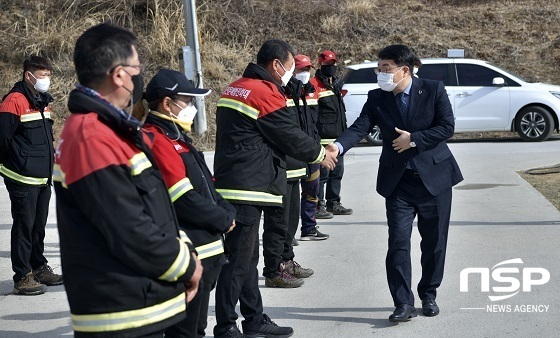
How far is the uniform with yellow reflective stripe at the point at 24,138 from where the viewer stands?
715 centimetres

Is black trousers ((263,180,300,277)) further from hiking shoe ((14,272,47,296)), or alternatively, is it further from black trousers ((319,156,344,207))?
black trousers ((319,156,344,207))

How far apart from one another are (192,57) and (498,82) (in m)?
7.31

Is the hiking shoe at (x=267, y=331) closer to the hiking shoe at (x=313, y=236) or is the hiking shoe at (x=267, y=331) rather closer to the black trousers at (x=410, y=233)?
the black trousers at (x=410, y=233)

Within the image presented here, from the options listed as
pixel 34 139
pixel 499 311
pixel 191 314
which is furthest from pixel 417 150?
pixel 34 139

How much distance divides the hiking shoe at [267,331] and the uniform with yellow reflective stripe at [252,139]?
0.85 m

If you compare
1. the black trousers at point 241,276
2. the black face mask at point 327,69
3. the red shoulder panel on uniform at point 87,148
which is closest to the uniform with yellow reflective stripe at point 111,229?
the red shoulder panel on uniform at point 87,148

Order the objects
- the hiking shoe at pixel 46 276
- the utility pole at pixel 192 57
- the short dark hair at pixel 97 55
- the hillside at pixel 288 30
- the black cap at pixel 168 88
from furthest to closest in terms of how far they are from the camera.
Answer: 1. the hillside at pixel 288 30
2. the utility pole at pixel 192 57
3. the hiking shoe at pixel 46 276
4. the black cap at pixel 168 88
5. the short dark hair at pixel 97 55

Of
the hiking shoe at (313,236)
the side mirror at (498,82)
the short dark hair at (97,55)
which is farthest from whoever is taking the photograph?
the side mirror at (498,82)

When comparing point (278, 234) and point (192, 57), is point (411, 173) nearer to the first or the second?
point (278, 234)

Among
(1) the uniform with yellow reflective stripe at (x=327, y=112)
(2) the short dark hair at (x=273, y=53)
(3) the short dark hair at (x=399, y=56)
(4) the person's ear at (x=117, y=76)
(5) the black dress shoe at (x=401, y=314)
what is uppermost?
(4) the person's ear at (x=117, y=76)

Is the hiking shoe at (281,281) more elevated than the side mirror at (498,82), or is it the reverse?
the side mirror at (498,82)

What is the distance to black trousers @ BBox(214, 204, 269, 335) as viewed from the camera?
223 inches

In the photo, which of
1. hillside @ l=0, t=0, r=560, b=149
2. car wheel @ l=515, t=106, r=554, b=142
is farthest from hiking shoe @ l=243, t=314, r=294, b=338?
hillside @ l=0, t=0, r=560, b=149

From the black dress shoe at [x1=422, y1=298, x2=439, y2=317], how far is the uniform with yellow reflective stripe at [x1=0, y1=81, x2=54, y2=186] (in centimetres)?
340
